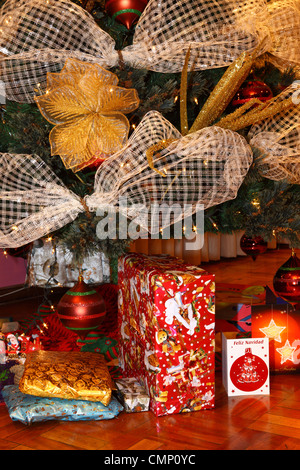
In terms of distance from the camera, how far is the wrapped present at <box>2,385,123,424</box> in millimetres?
905

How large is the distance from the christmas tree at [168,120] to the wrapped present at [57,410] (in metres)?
0.26

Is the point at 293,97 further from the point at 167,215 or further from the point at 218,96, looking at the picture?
the point at 167,215

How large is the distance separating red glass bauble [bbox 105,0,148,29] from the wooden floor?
0.69 m

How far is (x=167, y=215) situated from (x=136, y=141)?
135 millimetres

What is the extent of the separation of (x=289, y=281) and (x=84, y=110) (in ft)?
2.03

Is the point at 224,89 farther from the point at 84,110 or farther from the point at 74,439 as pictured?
the point at 74,439

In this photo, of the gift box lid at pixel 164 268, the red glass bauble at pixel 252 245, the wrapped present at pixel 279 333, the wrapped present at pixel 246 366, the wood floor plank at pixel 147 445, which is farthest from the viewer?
the red glass bauble at pixel 252 245

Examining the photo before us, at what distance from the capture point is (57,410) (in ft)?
3.01

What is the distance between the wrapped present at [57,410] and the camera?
905mm

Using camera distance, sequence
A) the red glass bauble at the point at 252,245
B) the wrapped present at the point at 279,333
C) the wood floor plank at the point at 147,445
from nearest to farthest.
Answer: the wood floor plank at the point at 147,445 → the wrapped present at the point at 279,333 → the red glass bauble at the point at 252,245

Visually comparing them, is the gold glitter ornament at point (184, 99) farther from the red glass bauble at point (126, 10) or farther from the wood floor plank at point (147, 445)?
the wood floor plank at point (147, 445)

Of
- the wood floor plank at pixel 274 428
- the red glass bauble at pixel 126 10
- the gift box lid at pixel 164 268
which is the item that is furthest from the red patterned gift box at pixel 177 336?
the red glass bauble at pixel 126 10

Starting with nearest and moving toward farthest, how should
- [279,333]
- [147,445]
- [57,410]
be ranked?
[147,445], [57,410], [279,333]

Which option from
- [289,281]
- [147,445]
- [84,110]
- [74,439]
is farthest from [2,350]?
[289,281]
